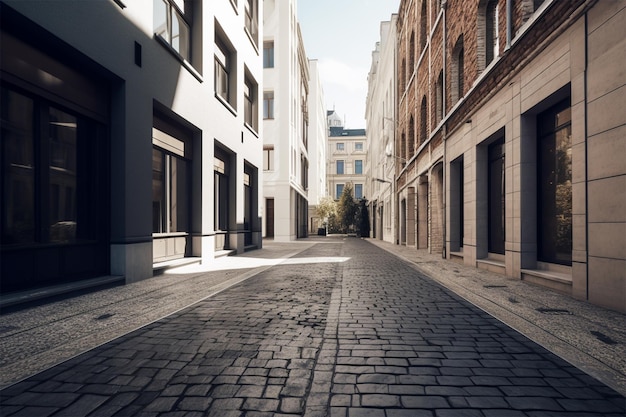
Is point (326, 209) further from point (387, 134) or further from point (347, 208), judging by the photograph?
point (387, 134)

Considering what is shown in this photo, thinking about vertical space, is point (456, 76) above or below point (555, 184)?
above

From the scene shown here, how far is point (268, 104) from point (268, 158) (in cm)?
410

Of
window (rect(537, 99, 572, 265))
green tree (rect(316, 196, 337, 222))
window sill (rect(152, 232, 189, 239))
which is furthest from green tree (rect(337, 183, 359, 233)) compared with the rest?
window (rect(537, 99, 572, 265))

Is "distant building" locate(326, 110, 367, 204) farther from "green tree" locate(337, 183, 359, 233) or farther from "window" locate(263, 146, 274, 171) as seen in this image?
"window" locate(263, 146, 274, 171)

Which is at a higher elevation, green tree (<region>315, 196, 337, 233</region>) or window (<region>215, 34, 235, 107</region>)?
window (<region>215, 34, 235, 107</region>)

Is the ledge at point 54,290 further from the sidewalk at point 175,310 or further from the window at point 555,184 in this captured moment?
the window at point 555,184

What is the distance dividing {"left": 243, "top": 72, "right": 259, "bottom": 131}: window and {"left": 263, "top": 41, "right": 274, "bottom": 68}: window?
34.6 feet

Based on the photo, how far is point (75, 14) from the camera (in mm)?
5785

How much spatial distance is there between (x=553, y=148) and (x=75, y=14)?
8.70m

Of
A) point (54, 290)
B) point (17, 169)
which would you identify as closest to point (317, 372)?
point (54, 290)

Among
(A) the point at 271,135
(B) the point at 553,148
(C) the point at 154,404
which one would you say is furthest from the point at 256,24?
(C) the point at 154,404

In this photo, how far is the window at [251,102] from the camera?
685 inches

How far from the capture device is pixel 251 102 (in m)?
18.1

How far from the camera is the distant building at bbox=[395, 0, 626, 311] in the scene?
511 cm
